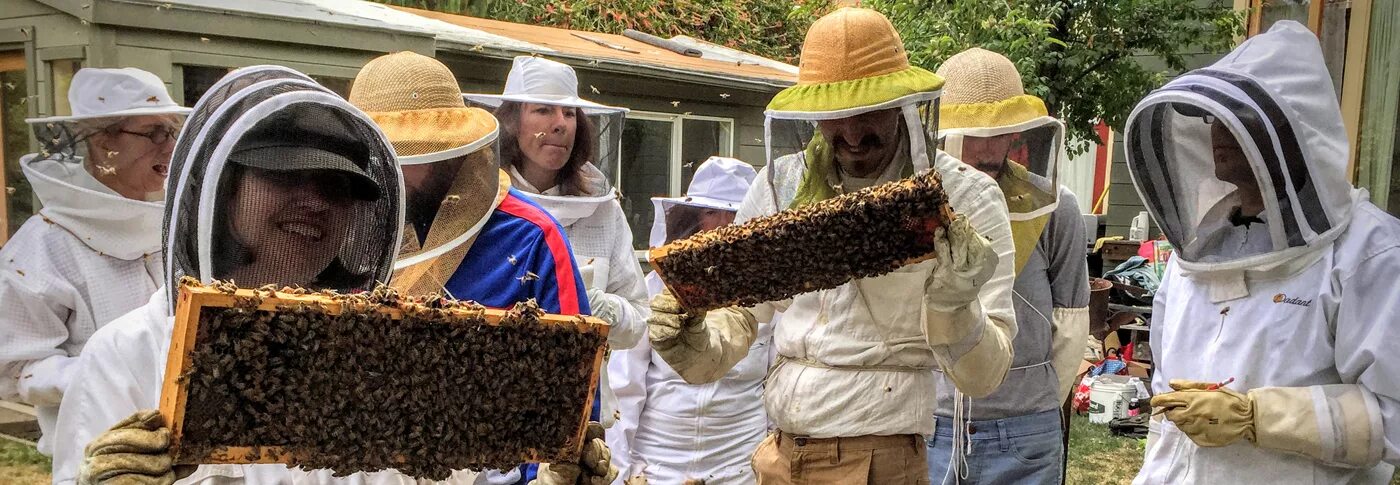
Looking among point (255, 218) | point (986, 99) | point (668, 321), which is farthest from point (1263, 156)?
point (255, 218)

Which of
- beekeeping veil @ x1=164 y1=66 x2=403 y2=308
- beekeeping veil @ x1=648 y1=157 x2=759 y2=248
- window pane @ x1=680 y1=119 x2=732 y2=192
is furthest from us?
window pane @ x1=680 y1=119 x2=732 y2=192

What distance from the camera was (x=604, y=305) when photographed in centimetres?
372

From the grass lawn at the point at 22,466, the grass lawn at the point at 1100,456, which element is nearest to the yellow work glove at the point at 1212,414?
the grass lawn at the point at 1100,456

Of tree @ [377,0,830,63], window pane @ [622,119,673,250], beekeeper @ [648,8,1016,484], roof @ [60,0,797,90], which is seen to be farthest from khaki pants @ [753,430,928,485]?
tree @ [377,0,830,63]

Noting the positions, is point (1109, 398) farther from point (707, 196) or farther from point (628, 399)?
point (628, 399)

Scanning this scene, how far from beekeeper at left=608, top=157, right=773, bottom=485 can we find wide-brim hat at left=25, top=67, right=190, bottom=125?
6.79 ft

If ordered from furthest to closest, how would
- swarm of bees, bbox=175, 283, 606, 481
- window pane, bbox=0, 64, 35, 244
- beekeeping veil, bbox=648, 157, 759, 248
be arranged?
window pane, bbox=0, 64, 35, 244, beekeeping veil, bbox=648, 157, 759, 248, swarm of bees, bbox=175, 283, 606, 481

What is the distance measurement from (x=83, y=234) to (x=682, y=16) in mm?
18039

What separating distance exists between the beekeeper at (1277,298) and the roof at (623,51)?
5623 mm

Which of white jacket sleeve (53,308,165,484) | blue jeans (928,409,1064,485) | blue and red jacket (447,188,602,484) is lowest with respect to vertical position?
blue jeans (928,409,1064,485)

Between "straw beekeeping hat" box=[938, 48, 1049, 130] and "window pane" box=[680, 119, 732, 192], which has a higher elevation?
"straw beekeeping hat" box=[938, 48, 1049, 130]

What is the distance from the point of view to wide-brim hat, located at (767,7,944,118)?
8.26 ft

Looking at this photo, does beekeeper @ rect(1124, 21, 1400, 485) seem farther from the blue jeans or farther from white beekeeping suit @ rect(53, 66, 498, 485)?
white beekeeping suit @ rect(53, 66, 498, 485)

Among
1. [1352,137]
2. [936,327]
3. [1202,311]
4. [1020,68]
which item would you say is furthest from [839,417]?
[1020,68]
